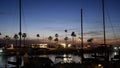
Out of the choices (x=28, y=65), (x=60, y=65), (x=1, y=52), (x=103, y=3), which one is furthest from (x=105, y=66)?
(x=1, y=52)

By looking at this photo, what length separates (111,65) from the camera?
27.9 metres

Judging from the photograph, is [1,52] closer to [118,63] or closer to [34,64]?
[34,64]

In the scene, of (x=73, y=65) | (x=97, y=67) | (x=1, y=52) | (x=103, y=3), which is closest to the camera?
(x=97, y=67)

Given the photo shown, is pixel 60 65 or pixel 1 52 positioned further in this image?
pixel 1 52

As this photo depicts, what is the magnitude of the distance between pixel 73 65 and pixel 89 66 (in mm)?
2033

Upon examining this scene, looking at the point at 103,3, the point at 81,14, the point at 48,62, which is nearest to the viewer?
the point at 103,3

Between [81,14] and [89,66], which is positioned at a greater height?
[81,14]

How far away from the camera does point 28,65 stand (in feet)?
121

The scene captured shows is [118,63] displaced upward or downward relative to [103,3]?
downward

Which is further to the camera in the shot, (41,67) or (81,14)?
(81,14)

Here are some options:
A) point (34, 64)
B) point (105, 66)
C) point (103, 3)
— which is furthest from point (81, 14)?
point (105, 66)

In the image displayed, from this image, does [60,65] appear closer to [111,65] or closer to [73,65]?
[73,65]

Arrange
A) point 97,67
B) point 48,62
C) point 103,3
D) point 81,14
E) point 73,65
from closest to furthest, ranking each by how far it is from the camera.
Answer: point 97,67, point 73,65, point 103,3, point 48,62, point 81,14

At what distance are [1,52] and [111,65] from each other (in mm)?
103765
